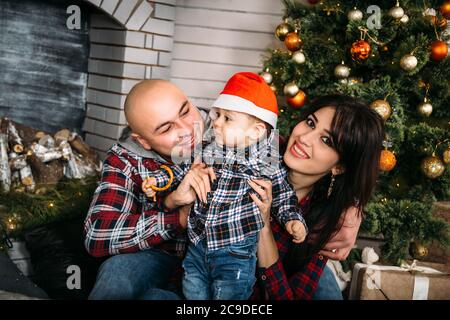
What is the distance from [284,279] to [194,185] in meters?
0.46

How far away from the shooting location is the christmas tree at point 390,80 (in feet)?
8.04

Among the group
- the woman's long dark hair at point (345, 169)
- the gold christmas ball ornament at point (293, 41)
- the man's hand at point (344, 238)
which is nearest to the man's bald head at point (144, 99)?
the woman's long dark hair at point (345, 169)

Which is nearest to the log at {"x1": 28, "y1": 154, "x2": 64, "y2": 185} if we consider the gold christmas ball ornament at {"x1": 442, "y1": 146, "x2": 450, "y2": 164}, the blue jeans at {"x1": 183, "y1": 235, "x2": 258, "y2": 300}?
the blue jeans at {"x1": 183, "y1": 235, "x2": 258, "y2": 300}

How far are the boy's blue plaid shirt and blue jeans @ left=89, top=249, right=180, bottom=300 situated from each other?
218 mm

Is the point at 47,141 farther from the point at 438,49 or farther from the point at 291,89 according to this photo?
the point at 438,49

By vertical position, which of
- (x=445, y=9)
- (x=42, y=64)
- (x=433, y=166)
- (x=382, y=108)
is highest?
(x=445, y=9)

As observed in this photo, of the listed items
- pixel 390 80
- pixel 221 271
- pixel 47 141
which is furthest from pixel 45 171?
pixel 390 80

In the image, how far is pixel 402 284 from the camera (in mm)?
2371

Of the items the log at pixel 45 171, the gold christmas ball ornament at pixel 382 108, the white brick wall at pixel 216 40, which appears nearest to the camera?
the gold christmas ball ornament at pixel 382 108

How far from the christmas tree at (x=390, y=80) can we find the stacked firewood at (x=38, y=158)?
1.32m

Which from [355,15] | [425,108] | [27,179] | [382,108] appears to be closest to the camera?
[382,108]

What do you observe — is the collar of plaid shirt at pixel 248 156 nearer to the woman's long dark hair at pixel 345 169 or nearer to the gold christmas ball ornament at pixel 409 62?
the woman's long dark hair at pixel 345 169

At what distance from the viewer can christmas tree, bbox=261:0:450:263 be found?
2.45m
